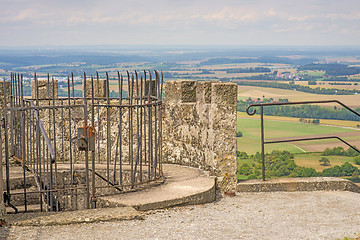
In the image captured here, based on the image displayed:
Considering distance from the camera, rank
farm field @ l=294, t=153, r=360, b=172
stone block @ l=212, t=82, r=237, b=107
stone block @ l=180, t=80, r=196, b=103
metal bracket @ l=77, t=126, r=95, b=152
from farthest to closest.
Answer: farm field @ l=294, t=153, r=360, b=172, stone block @ l=180, t=80, r=196, b=103, stone block @ l=212, t=82, r=237, b=107, metal bracket @ l=77, t=126, r=95, b=152

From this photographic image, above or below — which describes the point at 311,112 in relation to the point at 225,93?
below

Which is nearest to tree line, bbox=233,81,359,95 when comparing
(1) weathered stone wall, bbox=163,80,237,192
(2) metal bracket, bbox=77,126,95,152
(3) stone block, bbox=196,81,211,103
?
(1) weathered stone wall, bbox=163,80,237,192

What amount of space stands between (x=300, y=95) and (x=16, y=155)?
53900 mm

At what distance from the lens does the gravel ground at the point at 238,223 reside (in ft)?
18.1

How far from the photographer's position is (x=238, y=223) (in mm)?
6059

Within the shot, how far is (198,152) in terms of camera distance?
841cm

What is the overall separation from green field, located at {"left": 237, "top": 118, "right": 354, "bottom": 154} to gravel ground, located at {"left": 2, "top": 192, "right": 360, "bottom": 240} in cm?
3114

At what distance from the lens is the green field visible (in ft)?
135

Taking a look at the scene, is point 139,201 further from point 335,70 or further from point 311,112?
point 335,70

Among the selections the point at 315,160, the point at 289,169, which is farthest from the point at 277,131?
the point at 289,169

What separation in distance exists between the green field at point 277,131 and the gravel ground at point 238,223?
31143 millimetres

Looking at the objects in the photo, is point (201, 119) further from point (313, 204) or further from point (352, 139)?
point (352, 139)

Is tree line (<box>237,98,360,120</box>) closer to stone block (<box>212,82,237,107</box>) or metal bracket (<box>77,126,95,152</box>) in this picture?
stone block (<box>212,82,237,107</box>)

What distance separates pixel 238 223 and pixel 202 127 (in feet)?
8.15
